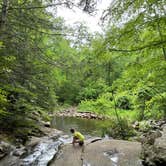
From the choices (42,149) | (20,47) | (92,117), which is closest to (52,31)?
(20,47)

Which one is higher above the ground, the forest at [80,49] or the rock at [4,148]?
the forest at [80,49]

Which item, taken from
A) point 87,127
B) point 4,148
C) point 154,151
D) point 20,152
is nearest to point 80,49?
point 20,152

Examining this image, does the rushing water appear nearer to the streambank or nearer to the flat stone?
the streambank

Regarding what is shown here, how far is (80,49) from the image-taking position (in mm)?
10367

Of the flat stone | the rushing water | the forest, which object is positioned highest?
the forest

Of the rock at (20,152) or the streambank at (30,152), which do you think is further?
the rock at (20,152)

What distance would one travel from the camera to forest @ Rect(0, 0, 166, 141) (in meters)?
5.45

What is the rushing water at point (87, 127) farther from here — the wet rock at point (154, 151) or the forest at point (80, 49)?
the wet rock at point (154, 151)

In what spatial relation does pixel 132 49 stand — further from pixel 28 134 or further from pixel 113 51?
pixel 28 134

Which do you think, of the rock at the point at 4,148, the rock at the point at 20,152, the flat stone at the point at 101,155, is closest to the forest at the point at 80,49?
the rock at the point at 4,148

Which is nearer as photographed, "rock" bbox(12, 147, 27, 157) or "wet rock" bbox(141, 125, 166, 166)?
"wet rock" bbox(141, 125, 166, 166)

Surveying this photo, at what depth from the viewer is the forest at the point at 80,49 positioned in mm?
5445

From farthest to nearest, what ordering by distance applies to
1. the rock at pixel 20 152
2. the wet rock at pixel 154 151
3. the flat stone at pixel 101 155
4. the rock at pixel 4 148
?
the rock at pixel 20 152, the rock at pixel 4 148, the flat stone at pixel 101 155, the wet rock at pixel 154 151

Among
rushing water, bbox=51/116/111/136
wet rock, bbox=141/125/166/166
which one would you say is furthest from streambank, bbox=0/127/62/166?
rushing water, bbox=51/116/111/136
